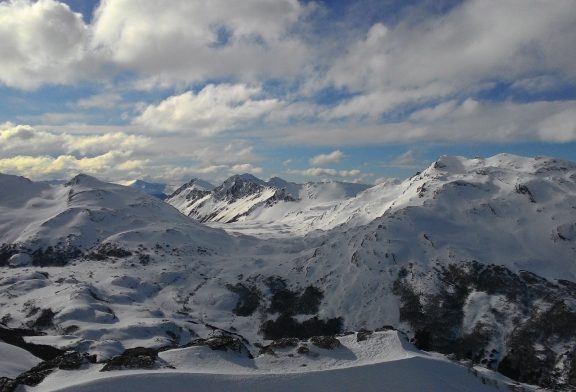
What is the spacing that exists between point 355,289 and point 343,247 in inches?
1202

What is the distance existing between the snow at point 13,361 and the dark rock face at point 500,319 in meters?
87.1

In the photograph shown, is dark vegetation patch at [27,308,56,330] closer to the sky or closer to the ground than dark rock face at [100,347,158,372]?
closer to the ground

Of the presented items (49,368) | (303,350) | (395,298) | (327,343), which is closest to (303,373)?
(303,350)

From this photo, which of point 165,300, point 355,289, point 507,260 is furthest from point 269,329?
point 507,260

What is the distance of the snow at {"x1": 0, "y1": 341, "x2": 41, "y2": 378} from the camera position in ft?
232

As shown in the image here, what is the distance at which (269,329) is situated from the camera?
540 ft

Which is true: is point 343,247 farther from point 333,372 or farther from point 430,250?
point 333,372

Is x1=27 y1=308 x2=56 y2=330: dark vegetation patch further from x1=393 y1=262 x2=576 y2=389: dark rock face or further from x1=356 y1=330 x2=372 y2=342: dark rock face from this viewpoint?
x1=356 y1=330 x2=372 y2=342: dark rock face

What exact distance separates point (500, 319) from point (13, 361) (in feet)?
401

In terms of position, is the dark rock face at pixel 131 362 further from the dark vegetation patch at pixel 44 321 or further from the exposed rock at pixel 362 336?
the dark vegetation patch at pixel 44 321

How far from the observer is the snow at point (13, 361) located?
7075 cm

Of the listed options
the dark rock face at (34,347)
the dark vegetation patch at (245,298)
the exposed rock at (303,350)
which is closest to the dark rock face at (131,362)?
the exposed rock at (303,350)

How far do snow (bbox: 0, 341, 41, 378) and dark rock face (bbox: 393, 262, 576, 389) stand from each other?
87068mm

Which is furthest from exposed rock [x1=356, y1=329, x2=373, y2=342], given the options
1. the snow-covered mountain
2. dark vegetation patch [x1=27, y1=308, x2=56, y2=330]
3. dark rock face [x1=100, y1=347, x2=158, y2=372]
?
dark vegetation patch [x1=27, y1=308, x2=56, y2=330]
